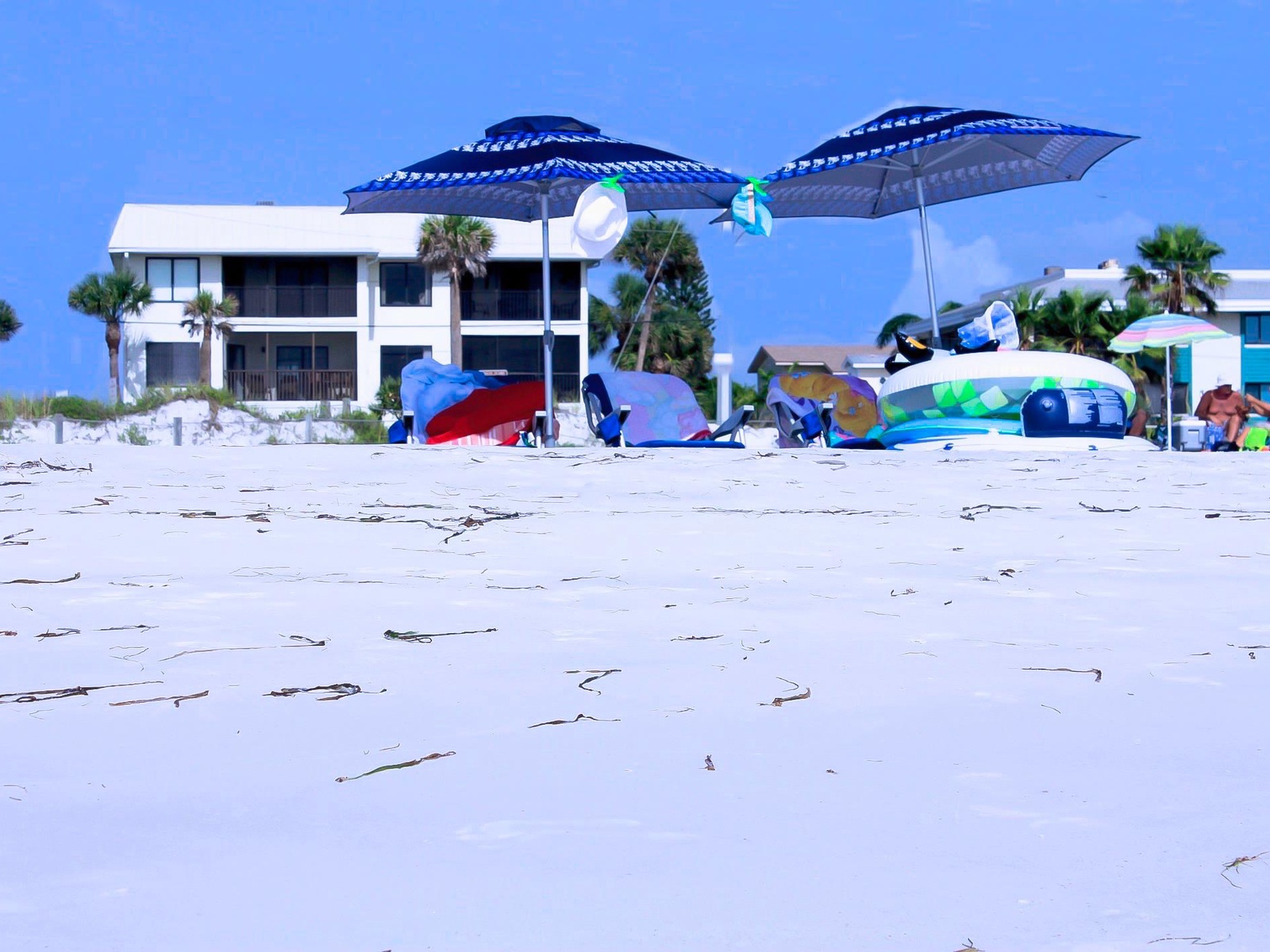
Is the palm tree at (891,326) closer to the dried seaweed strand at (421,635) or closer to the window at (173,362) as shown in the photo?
the window at (173,362)

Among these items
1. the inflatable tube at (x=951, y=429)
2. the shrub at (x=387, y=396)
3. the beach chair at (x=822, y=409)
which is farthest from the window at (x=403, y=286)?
the inflatable tube at (x=951, y=429)

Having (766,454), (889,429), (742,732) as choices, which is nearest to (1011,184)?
(889,429)

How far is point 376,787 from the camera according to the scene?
67.7 inches

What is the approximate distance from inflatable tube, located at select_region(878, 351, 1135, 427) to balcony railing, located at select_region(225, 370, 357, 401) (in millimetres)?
23663

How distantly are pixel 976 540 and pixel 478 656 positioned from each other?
221 cm

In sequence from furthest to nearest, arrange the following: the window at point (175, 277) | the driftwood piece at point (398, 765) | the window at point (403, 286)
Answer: the window at point (403, 286)
the window at point (175, 277)
the driftwood piece at point (398, 765)

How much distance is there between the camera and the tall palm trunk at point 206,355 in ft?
99.9

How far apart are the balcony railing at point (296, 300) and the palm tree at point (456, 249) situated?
2418 mm

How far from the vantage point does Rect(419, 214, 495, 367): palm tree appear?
99.8 feet

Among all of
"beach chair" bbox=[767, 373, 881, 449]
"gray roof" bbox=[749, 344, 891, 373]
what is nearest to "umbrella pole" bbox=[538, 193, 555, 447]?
"beach chair" bbox=[767, 373, 881, 449]

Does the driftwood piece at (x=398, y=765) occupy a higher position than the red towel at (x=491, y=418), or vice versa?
the red towel at (x=491, y=418)

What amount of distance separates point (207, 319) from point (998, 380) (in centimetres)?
2473

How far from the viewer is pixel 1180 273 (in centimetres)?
3506

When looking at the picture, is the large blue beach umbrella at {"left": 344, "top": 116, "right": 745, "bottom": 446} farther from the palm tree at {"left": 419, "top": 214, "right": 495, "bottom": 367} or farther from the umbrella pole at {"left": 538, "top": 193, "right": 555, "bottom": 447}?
the palm tree at {"left": 419, "top": 214, "right": 495, "bottom": 367}
